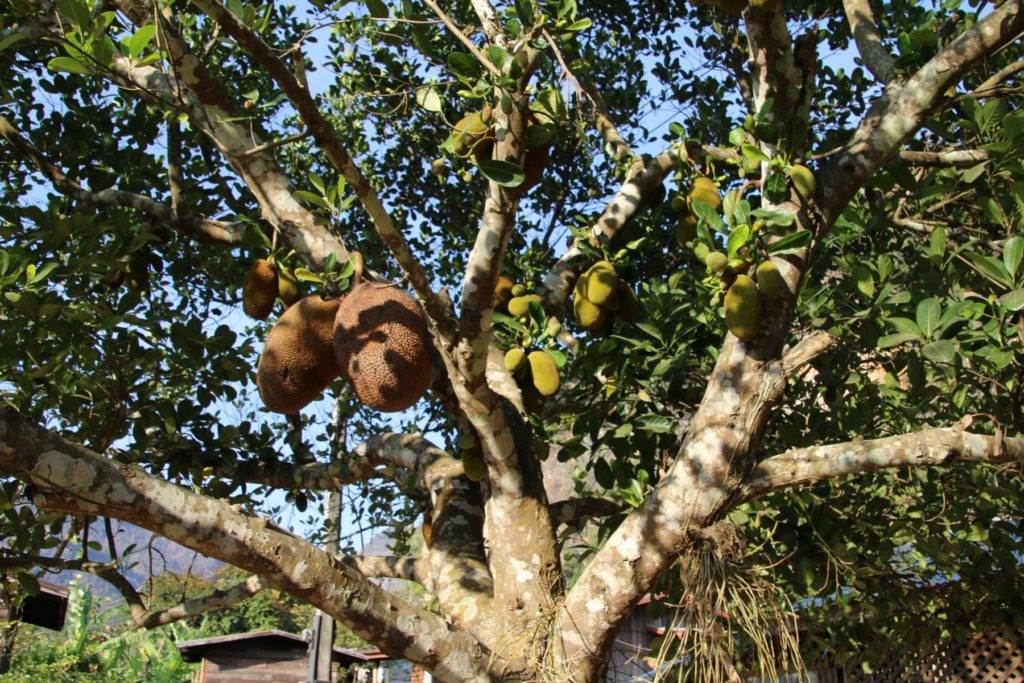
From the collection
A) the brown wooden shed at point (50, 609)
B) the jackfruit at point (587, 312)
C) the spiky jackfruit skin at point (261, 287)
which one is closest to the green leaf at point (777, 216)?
the jackfruit at point (587, 312)

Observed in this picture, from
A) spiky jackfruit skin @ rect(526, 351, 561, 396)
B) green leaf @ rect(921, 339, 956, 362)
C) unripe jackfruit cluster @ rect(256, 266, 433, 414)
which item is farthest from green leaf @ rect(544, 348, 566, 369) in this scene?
green leaf @ rect(921, 339, 956, 362)

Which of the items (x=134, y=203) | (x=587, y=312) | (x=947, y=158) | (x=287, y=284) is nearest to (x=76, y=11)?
(x=287, y=284)

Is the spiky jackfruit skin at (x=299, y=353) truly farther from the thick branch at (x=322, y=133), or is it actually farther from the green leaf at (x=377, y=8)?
the green leaf at (x=377, y=8)

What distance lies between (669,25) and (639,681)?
3715 mm

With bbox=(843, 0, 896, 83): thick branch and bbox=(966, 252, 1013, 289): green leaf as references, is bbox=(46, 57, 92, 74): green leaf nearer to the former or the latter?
bbox=(966, 252, 1013, 289): green leaf

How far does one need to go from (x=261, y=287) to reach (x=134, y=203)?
Result: 73 centimetres

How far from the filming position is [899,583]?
3.63 metres

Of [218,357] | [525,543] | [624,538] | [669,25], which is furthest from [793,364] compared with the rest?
[669,25]

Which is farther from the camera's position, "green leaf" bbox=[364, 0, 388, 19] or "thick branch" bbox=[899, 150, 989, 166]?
"thick branch" bbox=[899, 150, 989, 166]

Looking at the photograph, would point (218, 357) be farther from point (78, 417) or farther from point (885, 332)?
point (885, 332)

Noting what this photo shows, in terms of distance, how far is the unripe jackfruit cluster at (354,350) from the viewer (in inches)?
82.0

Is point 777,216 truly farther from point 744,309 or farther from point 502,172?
point 502,172

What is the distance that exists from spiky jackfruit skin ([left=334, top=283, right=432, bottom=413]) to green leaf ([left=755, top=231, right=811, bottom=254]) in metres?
0.92

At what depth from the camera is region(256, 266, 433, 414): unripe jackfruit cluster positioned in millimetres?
2082
